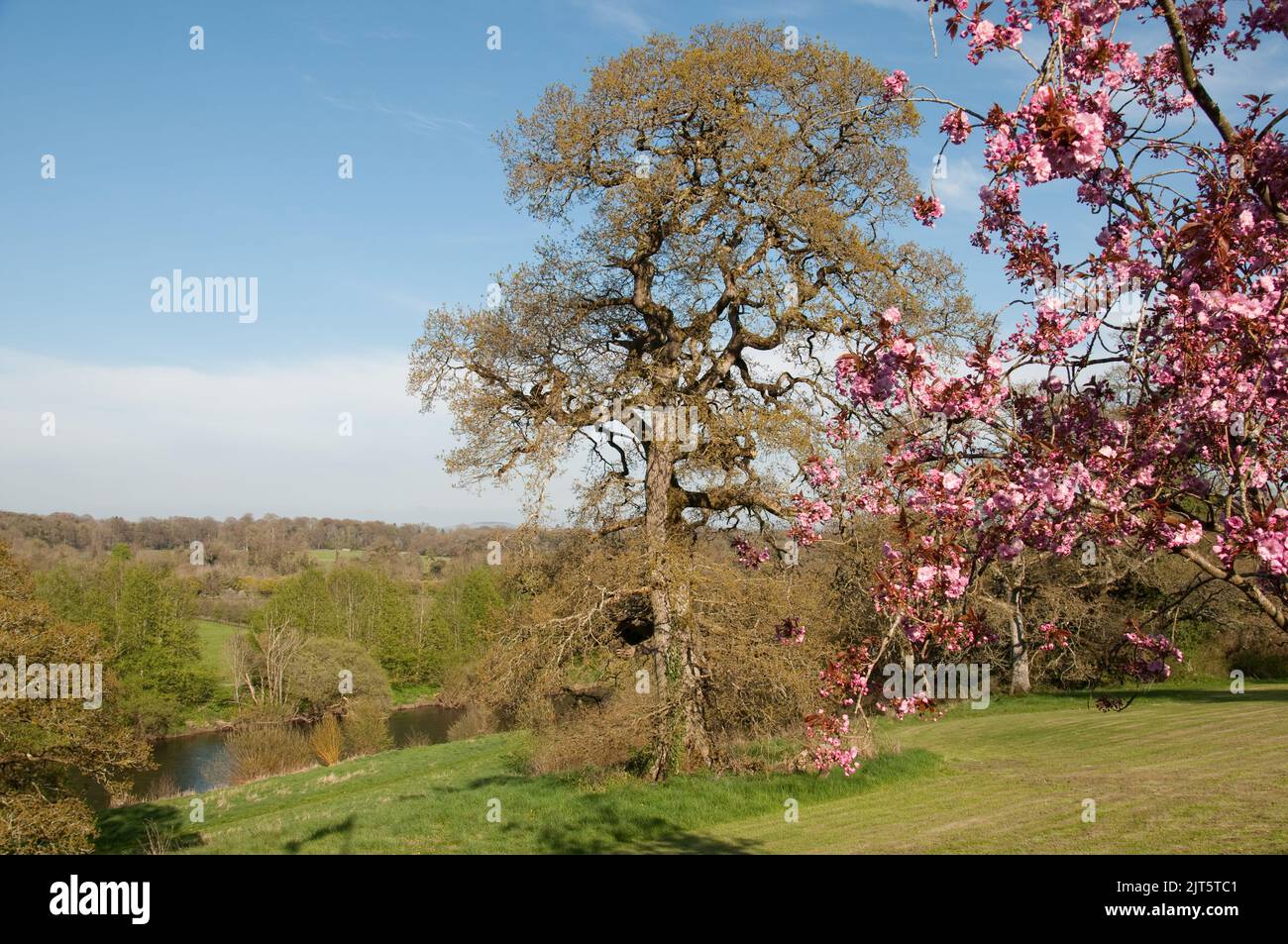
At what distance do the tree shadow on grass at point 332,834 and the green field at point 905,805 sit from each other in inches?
1.7

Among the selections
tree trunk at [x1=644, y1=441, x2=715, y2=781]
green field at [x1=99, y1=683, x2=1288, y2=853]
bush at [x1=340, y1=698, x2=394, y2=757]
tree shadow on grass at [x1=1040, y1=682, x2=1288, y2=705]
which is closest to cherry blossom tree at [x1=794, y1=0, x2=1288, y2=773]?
green field at [x1=99, y1=683, x2=1288, y2=853]

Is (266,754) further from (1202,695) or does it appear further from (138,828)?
(1202,695)

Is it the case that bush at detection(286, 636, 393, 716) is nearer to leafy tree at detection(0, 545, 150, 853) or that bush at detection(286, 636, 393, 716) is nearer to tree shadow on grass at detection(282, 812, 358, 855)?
leafy tree at detection(0, 545, 150, 853)

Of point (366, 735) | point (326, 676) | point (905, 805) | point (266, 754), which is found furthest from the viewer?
point (326, 676)

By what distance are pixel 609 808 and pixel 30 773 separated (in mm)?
11312

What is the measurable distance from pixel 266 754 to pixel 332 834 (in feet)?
61.9

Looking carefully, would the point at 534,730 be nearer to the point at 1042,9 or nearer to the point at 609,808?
the point at 609,808

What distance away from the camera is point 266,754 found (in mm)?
29219

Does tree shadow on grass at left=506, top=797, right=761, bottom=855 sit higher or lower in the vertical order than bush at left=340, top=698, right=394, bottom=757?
higher

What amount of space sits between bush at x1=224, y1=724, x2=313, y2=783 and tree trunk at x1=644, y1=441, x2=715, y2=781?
1890 centimetres

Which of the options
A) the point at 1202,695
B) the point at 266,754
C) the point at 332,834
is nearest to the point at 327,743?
the point at 266,754

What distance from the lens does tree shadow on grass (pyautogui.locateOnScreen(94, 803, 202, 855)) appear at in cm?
1612

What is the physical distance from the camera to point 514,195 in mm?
15109

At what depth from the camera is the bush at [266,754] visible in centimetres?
2848
